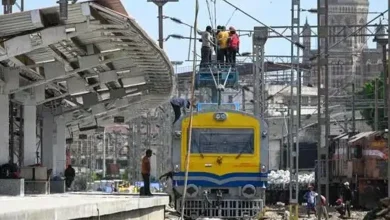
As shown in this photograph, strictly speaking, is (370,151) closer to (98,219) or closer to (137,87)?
(137,87)

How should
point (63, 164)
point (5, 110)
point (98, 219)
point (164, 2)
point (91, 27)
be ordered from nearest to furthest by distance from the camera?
point (98, 219) → point (91, 27) → point (5, 110) → point (63, 164) → point (164, 2)

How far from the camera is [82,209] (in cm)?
1549

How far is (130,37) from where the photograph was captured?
24953 mm

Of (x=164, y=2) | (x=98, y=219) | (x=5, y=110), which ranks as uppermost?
(x=164, y=2)

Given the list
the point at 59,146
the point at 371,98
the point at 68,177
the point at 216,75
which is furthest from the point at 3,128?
the point at 371,98

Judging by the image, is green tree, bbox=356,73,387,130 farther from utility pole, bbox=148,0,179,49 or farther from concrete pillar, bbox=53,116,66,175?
concrete pillar, bbox=53,116,66,175

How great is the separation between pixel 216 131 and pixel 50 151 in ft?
30.6

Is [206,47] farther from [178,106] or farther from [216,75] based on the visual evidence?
[178,106]

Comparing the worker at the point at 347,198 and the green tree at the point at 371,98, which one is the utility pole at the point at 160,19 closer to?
the worker at the point at 347,198

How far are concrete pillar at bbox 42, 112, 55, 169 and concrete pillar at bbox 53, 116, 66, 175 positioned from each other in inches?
13.9

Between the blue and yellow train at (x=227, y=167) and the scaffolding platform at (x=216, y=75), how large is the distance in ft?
17.9

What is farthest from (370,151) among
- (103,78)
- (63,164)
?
(103,78)

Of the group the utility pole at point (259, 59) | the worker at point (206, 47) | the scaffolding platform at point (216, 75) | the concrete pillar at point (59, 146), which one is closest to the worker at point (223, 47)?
the worker at point (206, 47)

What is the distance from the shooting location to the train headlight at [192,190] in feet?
86.2
